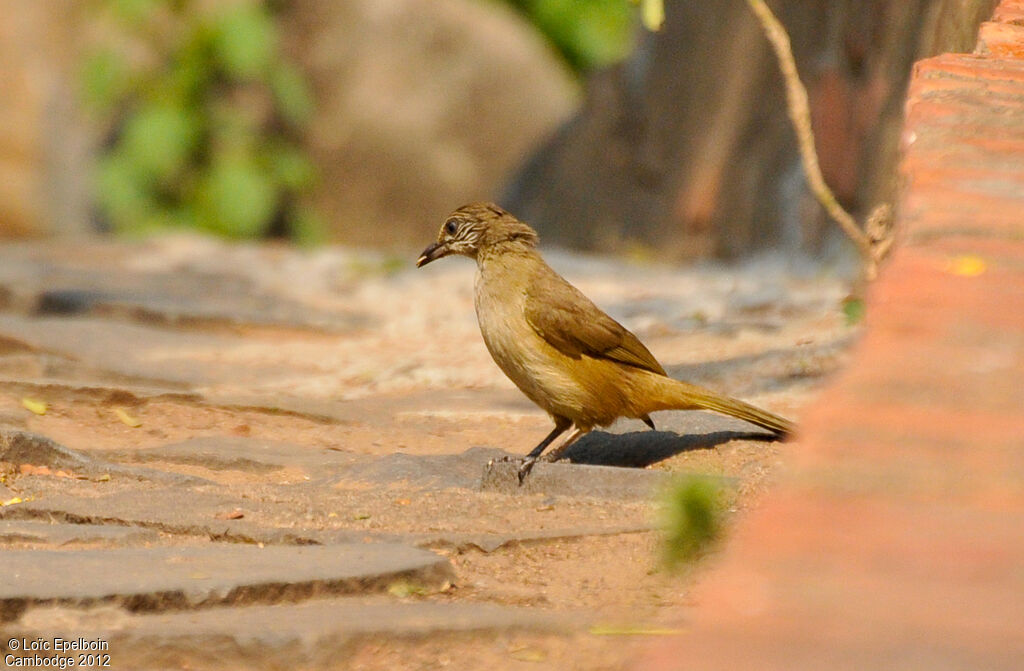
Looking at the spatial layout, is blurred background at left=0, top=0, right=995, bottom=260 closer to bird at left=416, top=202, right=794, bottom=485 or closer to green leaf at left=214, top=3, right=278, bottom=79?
green leaf at left=214, top=3, right=278, bottom=79

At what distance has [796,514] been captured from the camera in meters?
1.66

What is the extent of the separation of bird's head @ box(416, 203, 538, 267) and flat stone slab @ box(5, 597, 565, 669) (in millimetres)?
2107

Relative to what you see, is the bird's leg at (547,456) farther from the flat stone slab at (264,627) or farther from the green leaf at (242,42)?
the green leaf at (242,42)

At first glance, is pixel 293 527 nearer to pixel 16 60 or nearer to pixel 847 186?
pixel 847 186

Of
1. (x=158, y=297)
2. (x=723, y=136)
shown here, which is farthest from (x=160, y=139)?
(x=723, y=136)

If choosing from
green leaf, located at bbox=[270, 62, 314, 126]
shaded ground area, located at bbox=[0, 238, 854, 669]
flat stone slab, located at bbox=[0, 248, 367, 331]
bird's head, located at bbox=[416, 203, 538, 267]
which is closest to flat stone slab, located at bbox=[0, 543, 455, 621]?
shaded ground area, located at bbox=[0, 238, 854, 669]

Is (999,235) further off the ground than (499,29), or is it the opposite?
(499,29)

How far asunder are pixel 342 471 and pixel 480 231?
3.23ft

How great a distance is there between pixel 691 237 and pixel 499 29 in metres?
Result: 4.89

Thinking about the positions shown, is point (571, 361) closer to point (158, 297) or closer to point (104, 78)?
point (158, 297)

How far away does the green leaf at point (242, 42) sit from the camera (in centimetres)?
1341

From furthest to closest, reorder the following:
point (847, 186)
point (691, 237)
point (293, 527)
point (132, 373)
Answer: point (691, 237) < point (847, 186) < point (132, 373) < point (293, 527)

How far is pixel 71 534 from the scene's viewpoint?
334cm

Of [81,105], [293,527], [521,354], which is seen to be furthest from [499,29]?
[293,527]
